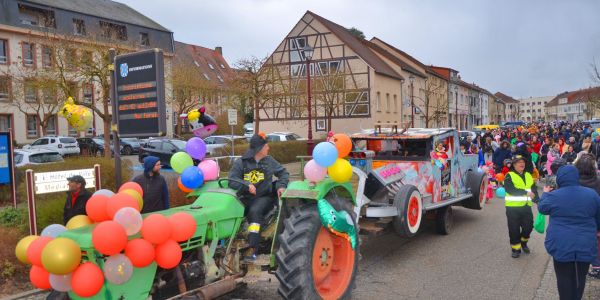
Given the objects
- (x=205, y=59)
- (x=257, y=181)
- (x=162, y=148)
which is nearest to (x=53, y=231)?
(x=257, y=181)

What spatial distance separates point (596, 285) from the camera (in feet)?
19.8

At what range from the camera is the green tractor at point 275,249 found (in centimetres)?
441

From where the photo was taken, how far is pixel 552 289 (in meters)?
5.91

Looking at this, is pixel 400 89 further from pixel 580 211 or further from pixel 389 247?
pixel 580 211

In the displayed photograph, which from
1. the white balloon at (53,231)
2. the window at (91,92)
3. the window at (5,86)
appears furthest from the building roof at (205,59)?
the white balloon at (53,231)

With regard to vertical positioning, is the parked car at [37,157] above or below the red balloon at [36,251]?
above

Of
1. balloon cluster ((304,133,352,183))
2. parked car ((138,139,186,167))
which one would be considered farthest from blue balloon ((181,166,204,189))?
parked car ((138,139,186,167))

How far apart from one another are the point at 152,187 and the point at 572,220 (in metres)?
4.69

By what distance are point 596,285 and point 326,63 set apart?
33631 mm

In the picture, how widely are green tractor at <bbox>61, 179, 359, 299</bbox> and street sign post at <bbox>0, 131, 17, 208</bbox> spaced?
6063 millimetres

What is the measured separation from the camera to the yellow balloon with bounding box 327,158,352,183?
5266 millimetres

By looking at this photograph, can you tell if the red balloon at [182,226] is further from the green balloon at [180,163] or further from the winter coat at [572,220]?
the winter coat at [572,220]

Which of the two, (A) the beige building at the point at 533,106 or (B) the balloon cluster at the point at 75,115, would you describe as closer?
(B) the balloon cluster at the point at 75,115

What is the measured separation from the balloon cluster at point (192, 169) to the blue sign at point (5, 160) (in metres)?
5.27
